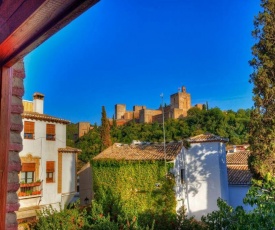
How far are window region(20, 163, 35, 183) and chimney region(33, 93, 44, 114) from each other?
2963 millimetres

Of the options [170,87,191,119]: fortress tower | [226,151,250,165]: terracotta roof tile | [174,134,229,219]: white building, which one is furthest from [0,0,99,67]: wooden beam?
[170,87,191,119]: fortress tower

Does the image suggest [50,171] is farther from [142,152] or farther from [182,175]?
[182,175]

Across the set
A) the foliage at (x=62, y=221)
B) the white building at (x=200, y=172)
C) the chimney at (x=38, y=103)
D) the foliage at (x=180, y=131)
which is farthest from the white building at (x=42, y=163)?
the foliage at (x=180, y=131)

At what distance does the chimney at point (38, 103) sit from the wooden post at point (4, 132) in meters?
13.6

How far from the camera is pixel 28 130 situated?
1273 centimetres

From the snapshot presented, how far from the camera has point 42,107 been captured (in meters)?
14.3

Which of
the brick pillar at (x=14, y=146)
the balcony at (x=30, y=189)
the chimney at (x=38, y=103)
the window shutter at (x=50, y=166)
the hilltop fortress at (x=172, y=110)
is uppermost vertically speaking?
the hilltop fortress at (x=172, y=110)

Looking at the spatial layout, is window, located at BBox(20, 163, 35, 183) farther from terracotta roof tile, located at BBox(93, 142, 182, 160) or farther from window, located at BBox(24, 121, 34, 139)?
→ terracotta roof tile, located at BBox(93, 142, 182, 160)

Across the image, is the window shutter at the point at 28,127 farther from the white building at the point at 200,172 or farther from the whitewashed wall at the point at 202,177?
the whitewashed wall at the point at 202,177

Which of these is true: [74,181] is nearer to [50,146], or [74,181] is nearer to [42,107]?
[50,146]

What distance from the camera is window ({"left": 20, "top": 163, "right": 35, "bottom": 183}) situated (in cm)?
1242

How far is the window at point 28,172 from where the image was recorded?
12.4 m

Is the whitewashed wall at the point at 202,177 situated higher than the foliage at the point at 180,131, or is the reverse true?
the foliage at the point at 180,131

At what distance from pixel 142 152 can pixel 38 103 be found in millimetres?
6200
